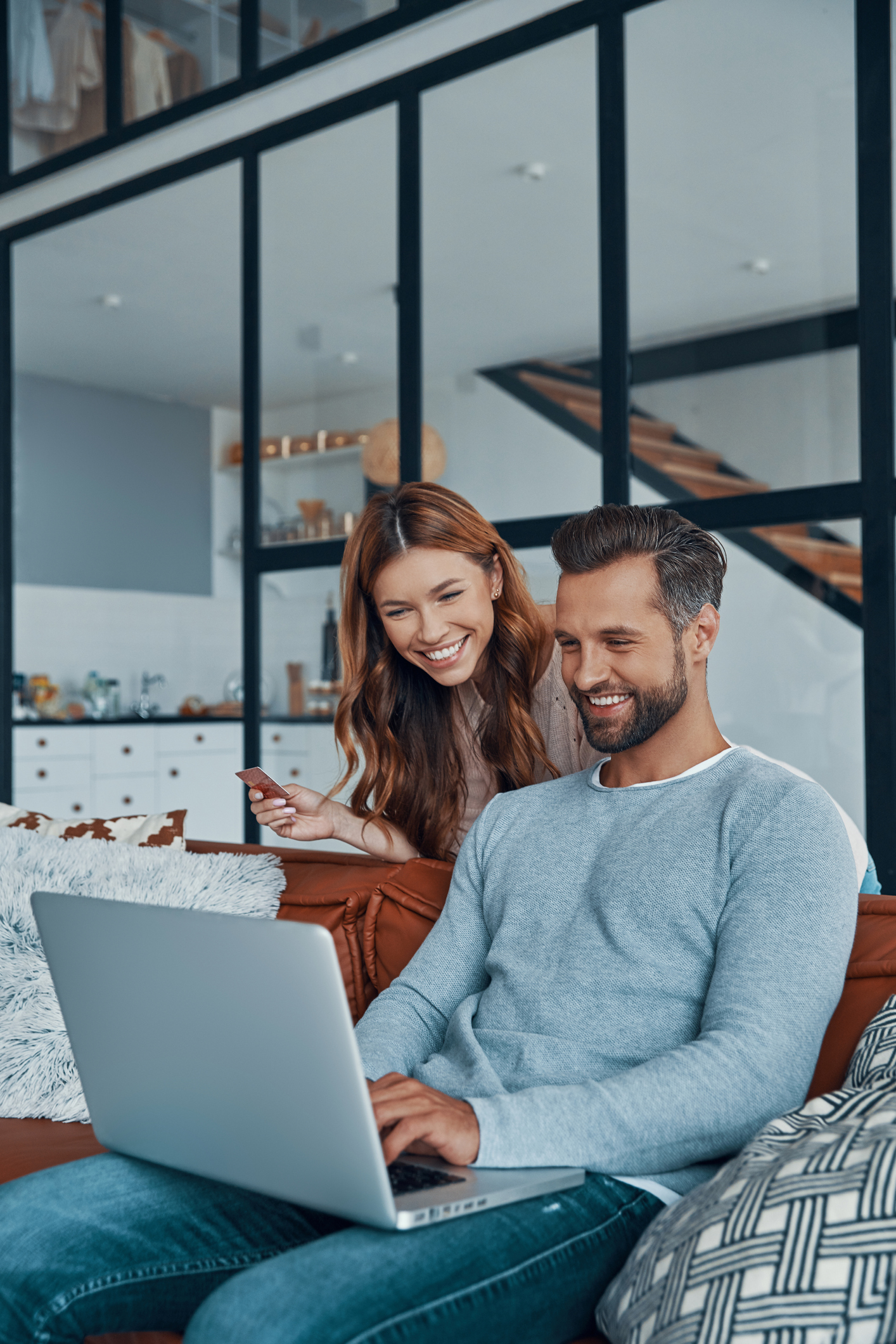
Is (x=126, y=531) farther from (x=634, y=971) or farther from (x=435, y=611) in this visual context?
(x=634, y=971)

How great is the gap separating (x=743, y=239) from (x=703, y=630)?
188 centimetres

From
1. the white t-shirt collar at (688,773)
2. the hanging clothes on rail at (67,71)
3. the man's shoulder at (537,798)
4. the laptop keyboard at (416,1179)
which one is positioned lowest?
the laptop keyboard at (416,1179)

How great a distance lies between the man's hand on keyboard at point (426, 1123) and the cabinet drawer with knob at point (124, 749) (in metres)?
4.58

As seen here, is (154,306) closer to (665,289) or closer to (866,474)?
(665,289)

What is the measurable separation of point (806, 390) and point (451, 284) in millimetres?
1037

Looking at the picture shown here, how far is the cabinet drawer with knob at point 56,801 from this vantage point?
5.12 metres

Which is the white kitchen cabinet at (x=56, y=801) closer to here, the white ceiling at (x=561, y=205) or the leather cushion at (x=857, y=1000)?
the white ceiling at (x=561, y=205)

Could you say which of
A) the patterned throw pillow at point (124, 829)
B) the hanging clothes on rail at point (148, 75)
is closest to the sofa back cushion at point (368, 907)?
the patterned throw pillow at point (124, 829)

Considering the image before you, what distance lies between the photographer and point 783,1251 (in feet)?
2.93

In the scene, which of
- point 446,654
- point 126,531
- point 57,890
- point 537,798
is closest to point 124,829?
point 57,890

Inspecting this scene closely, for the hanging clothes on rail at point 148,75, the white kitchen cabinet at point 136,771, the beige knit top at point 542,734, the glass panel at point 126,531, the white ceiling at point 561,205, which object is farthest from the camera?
the white kitchen cabinet at point 136,771

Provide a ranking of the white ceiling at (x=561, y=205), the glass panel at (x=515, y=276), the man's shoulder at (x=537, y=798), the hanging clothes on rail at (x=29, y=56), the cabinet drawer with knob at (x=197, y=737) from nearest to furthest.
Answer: the man's shoulder at (x=537, y=798)
the white ceiling at (x=561, y=205)
the glass panel at (x=515, y=276)
the hanging clothes on rail at (x=29, y=56)
the cabinet drawer with knob at (x=197, y=737)

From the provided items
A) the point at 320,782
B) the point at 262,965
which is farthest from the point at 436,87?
the point at 262,965

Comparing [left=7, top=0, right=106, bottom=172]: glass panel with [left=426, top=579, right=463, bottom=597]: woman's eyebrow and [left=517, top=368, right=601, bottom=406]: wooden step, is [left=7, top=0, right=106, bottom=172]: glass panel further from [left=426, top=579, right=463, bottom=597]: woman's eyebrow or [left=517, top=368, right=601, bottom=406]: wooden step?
[left=426, top=579, right=463, bottom=597]: woman's eyebrow
